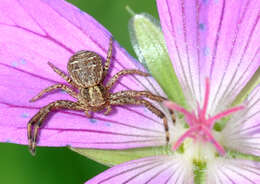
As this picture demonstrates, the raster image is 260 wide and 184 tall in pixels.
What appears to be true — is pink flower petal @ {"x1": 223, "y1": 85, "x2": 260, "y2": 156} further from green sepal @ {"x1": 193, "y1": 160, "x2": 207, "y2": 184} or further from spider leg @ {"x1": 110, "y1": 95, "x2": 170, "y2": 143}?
spider leg @ {"x1": 110, "y1": 95, "x2": 170, "y2": 143}

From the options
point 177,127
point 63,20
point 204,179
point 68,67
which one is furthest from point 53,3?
point 204,179

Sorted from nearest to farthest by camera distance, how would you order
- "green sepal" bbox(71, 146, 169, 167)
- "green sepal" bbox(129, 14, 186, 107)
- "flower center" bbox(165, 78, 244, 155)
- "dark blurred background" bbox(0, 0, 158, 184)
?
"flower center" bbox(165, 78, 244, 155) < "green sepal" bbox(71, 146, 169, 167) < "green sepal" bbox(129, 14, 186, 107) < "dark blurred background" bbox(0, 0, 158, 184)

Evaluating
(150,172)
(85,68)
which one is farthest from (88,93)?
(150,172)

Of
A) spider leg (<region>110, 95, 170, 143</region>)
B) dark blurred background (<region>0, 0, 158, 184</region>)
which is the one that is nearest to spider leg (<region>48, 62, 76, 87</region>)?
spider leg (<region>110, 95, 170, 143</region>)

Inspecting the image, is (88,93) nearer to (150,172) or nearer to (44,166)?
(150,172)

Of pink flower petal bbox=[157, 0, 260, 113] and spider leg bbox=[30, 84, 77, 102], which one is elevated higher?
pink flower petal bbox=[157, 0, 260, 113]

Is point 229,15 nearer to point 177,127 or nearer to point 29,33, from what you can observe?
point 177,127

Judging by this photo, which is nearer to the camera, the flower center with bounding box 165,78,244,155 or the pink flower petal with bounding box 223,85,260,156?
the flower center with bounding box 165,78,244,155

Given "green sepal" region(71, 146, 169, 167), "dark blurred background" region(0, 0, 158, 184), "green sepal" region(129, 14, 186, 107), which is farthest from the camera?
"dark blurred background" region(0, 0, 158, 184)
